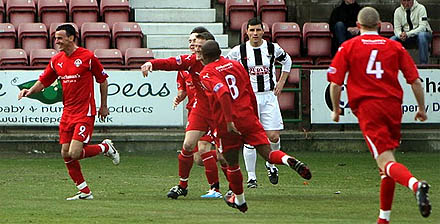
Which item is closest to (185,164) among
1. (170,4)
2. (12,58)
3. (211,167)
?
(211,167)

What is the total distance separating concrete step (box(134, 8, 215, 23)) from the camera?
23.3 m

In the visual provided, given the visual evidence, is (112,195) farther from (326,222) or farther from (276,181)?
(326,222)

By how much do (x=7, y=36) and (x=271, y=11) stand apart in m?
5.55

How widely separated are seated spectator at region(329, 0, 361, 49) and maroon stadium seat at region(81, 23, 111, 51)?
4.58m

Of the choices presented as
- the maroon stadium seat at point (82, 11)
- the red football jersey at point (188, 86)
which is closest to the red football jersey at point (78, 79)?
the red football jersey at point (188, 86)

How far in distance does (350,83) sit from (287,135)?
1048 cm

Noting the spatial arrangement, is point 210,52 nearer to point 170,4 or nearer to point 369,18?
point 369,18

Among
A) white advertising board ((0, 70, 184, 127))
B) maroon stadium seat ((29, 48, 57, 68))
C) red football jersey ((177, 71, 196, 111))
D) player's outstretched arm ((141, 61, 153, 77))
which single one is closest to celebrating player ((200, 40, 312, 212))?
player's outstretched arm ((141, 61, 153, 77))

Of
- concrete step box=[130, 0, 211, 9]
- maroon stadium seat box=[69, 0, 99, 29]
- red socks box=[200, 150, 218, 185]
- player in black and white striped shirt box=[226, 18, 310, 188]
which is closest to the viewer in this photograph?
red socks box=[200, 150, 218, 185]

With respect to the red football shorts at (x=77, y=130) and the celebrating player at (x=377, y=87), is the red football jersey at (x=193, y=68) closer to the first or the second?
the red football shorts at (x=77, y=130)

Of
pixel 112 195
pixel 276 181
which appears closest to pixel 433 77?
pixel 276 181

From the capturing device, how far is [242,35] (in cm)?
2162

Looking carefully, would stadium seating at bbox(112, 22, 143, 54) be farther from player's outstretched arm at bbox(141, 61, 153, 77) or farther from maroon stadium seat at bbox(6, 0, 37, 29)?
player's outstretched arm at bbox(141, 61, 153, 77)

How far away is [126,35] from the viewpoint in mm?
21906
